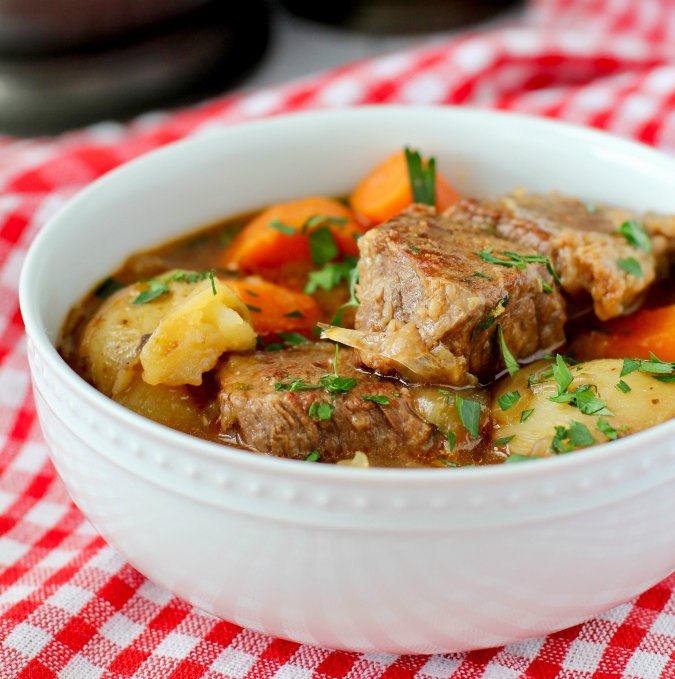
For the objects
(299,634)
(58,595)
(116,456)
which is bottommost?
(58,595)

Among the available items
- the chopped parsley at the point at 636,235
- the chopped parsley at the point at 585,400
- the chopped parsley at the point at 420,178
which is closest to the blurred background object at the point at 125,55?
the chopped parsley at the point at 420,178

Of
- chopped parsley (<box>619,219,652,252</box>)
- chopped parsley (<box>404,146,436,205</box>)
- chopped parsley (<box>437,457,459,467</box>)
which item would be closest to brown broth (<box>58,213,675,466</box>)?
chopped parsley (<box>437,457,459,467</box>)

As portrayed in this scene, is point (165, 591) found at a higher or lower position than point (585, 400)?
lower

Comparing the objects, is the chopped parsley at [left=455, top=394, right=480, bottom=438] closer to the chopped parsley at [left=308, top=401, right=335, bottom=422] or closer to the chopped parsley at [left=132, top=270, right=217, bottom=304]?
the chopped parsley at [left=308, top=401, right=335, bottom=422]

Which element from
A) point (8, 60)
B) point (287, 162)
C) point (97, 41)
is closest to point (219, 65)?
point (97, 41)

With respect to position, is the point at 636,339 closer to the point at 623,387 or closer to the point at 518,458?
the point at 623,387

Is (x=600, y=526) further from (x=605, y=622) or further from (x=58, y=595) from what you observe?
(x=58, y=595)

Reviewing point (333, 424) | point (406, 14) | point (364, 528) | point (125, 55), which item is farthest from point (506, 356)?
point (406, 14)
